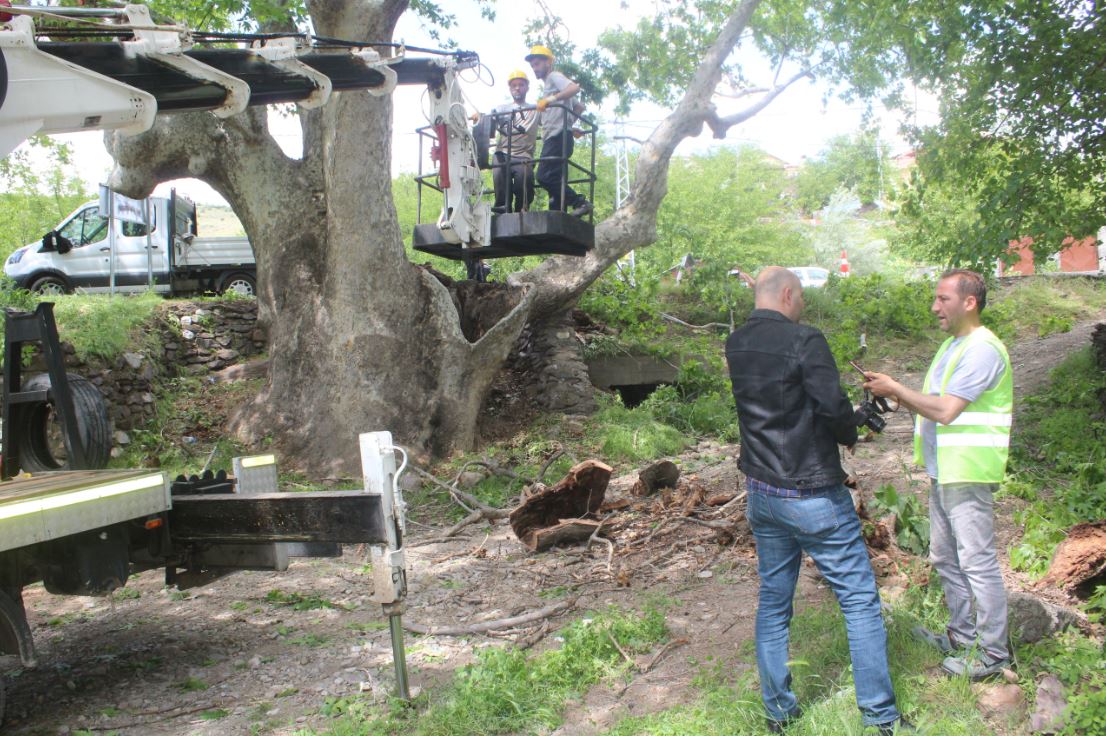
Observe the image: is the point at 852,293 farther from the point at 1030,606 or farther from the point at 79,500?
the point at 79,500

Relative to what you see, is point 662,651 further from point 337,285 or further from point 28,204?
A: point 28,204

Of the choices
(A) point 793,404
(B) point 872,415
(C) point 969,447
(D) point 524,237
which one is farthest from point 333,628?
(D) point 524,237

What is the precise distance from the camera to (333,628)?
18.4 ft

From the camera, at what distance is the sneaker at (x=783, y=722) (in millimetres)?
3676

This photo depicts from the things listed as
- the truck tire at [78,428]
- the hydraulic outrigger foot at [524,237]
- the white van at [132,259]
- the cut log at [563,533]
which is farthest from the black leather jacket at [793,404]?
the white van at [132,259]

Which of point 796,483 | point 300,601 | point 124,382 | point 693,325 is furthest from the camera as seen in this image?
point 693,325

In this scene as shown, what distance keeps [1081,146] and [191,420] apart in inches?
413

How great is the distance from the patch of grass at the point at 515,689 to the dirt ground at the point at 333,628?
131mm

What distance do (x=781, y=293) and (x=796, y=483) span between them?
78 cm

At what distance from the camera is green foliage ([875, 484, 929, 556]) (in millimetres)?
5543

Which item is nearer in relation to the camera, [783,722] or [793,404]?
[793,404]

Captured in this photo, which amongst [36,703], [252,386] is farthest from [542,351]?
[36,703]

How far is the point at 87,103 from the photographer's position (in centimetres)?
446

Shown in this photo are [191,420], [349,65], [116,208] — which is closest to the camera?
[349,65]
